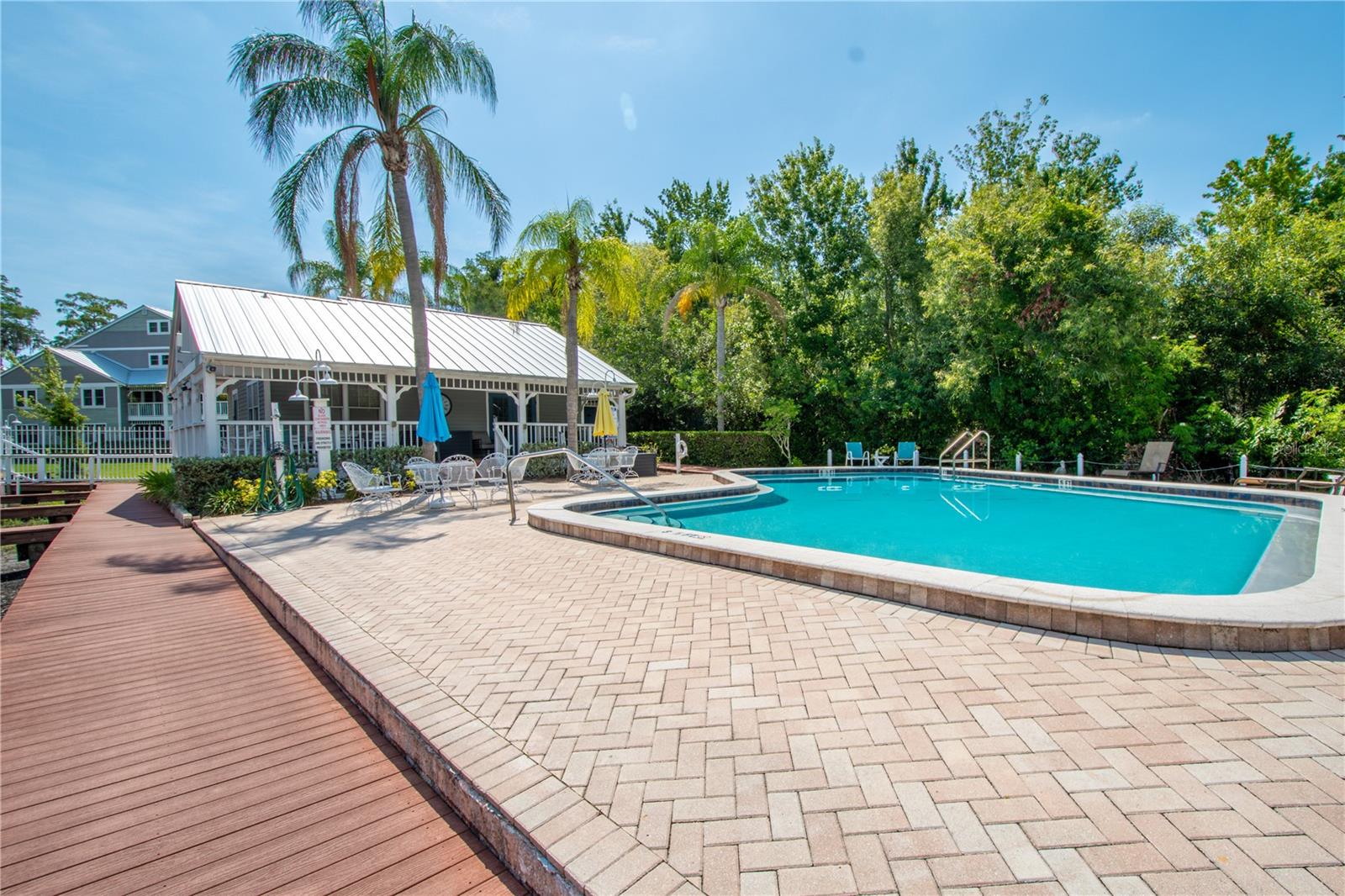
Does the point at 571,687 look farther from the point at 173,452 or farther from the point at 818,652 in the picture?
the point at 173,452

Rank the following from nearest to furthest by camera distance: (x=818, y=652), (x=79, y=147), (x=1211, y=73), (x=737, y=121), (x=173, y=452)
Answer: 1. (x=818, y=652)
2. (x=79, y=147)
3. (x=1211, y=73)
4. (x=173, y=452)
5. (x=737, y=121)

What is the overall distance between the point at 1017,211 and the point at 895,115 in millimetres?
9431

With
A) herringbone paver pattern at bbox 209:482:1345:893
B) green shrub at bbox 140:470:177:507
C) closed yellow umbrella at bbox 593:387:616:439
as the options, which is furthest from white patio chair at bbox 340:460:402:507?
closed yellow umbrella at bbox 593:387:616:439

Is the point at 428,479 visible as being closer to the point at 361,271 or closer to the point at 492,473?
the point at 492,473

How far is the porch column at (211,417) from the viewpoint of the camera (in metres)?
11.8

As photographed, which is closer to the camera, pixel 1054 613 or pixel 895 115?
pixel 1054 613

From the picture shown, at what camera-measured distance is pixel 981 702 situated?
9.39 ft

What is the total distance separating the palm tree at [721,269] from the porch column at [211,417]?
1397cm

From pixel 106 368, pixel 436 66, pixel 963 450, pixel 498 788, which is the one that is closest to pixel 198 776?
pixel 498 788

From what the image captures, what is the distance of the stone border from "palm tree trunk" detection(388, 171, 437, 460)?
32.3 feet

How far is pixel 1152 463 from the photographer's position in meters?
14.0

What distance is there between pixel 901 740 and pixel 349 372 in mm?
14836

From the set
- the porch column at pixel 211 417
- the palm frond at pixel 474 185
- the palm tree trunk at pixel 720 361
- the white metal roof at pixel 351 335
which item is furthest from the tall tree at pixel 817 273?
the porch column at pixel 211 417

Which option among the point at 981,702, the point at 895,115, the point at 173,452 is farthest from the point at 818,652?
the point at 895,115
